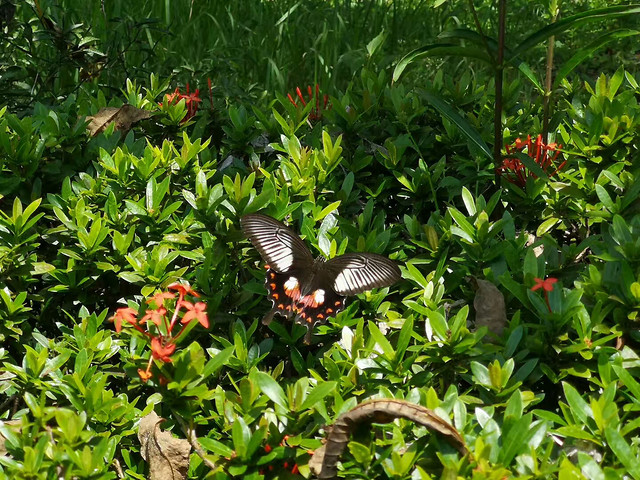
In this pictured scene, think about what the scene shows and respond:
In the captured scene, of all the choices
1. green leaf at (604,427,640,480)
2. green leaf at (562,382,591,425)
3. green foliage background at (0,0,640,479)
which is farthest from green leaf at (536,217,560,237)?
green leaf at (604,427,640,480)

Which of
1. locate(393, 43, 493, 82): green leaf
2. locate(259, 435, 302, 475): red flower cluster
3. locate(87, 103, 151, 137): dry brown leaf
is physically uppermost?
locate(393, 43, 493, 82): green leaf

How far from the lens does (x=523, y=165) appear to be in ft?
Answer: 8.97

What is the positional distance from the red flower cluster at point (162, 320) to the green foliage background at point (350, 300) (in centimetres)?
5

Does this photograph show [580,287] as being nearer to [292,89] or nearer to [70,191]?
[70,191]

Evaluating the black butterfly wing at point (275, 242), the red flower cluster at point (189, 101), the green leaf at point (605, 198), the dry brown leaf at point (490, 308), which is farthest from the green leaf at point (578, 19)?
the red flower cluster at point (189, 101)

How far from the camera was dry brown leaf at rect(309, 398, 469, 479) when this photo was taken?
1642 mm

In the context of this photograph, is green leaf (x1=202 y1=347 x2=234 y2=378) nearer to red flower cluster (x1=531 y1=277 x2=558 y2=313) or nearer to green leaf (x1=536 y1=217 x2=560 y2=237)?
red flower cluster (x1=531 y1=277 x2=558 y2=313)

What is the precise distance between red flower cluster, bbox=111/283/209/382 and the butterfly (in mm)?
228

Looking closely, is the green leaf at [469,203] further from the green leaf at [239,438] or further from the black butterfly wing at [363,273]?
the green leaf at [239,438]

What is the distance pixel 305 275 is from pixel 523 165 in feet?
3.04

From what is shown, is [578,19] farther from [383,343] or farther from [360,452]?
[360,452]

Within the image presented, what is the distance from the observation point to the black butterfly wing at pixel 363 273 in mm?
2193

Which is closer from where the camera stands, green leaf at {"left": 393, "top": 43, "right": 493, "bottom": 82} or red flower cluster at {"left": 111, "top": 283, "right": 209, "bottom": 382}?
red flower cluster at {"left": 111, "top": 283, "right": 209, "bottom": 382}

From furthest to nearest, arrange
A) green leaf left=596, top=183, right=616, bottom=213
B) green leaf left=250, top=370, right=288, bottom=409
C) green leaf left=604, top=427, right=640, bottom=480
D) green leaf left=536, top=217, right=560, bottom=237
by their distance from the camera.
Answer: green leaf left=536, top=217, right=560, bottom=237, green leaf left=596, top=183, right=616, bottom=213, green leaf left=250, top=370, right=288, bottom=409, green leaf left=604, top=427, right=640, bottom=480
